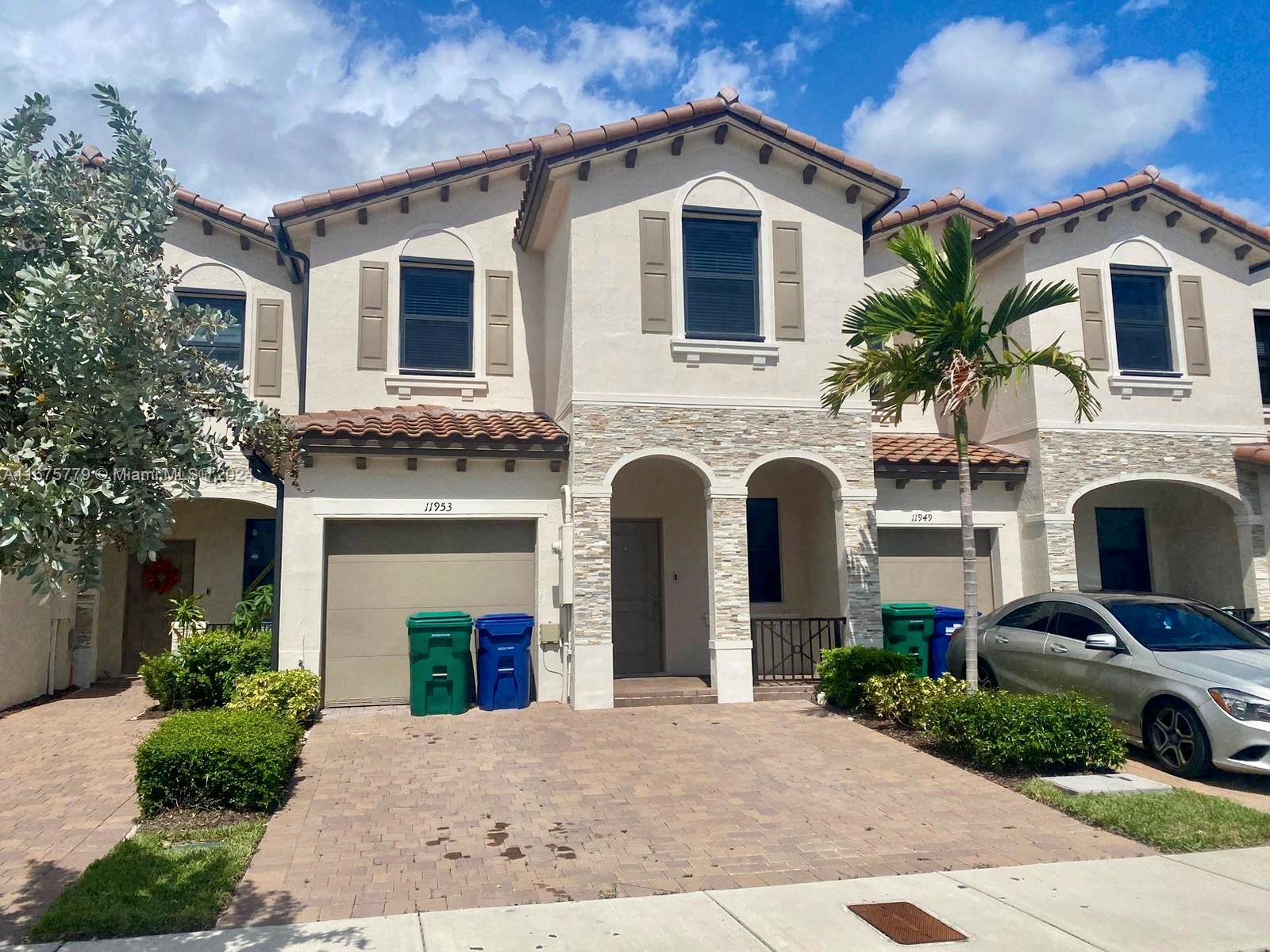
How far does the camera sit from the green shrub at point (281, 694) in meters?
9.93

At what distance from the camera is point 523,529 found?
1239 centimetres

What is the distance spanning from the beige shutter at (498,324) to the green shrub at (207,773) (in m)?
7.71

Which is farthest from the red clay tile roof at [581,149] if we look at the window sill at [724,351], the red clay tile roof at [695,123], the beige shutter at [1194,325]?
the beige shutter at [1194,325]

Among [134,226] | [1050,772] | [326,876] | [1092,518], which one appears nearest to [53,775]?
[326,876]

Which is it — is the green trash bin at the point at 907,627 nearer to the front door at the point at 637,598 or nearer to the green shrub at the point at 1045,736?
the front door at the point at 637,598

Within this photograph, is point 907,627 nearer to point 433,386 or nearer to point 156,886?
point 433,386

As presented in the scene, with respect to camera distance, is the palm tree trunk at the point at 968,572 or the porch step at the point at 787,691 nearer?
the palm tree trunk at the point at 968,572

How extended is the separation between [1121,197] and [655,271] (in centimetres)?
754

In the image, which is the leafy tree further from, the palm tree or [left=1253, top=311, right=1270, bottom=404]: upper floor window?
[left=1253, top=311, right=1270, bottom=404]: upper floor window

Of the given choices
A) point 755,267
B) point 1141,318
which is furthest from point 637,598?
point 1141,318

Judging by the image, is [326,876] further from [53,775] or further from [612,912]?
[53,775]

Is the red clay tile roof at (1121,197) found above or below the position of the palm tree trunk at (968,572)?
above

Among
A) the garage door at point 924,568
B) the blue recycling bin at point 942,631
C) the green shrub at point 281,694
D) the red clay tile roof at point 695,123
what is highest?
the red clay tile roof at point 695,123

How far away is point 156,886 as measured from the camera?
220 inches
